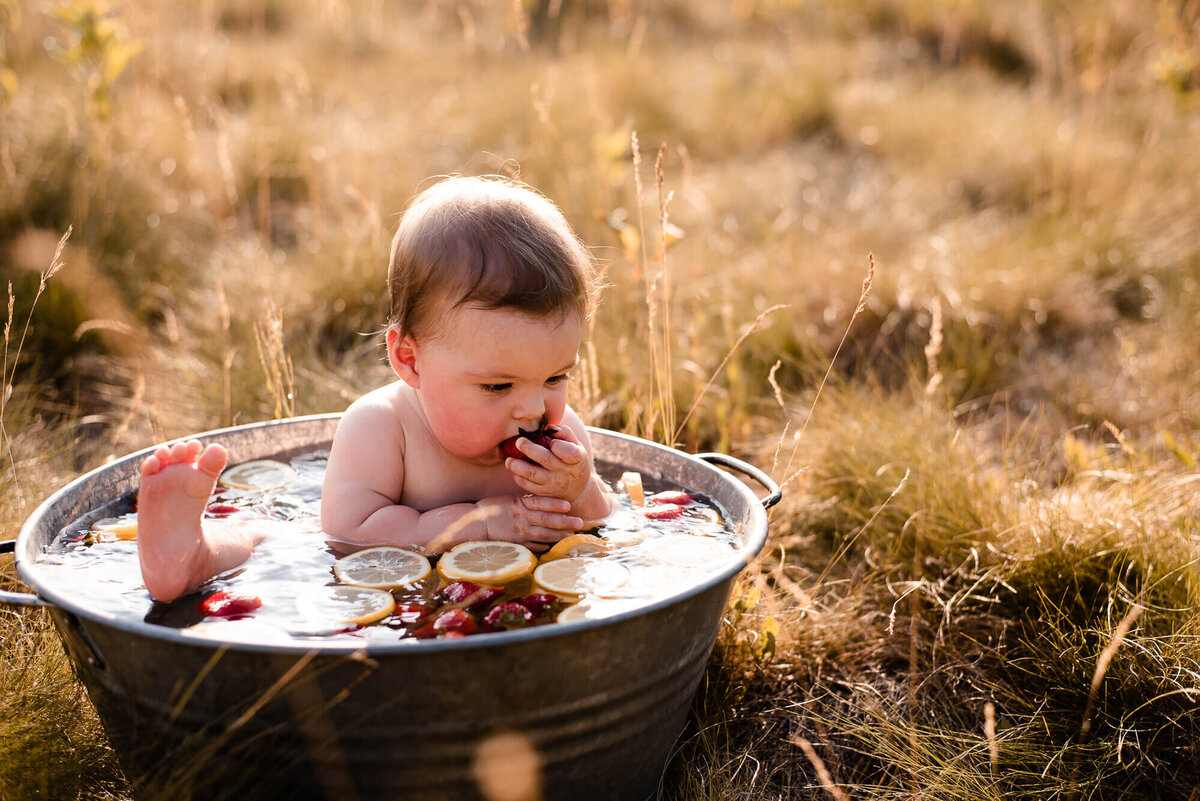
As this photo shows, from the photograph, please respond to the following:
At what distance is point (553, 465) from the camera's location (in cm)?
235

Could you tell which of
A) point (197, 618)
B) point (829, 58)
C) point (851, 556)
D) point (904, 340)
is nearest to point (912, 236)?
point (904, 340)

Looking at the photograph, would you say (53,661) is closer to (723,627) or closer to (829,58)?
(723,627)

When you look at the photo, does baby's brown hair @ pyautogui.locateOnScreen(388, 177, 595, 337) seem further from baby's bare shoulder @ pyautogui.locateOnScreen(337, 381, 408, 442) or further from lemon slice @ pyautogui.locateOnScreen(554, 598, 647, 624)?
lemon slice @ pyautogui.locateOnScreen(554, 598, 647, 624)

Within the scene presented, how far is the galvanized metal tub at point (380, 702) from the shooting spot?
1.60 meters

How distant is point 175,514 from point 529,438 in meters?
0.82

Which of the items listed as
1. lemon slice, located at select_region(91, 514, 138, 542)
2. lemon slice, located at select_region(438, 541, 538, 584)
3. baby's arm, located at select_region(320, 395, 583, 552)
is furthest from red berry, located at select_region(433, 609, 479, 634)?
lemon slice, located at select_region(91, 514, 138, 542)

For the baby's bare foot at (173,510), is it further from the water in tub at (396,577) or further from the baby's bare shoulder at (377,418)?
the baby's bare shoulder at (377,418)

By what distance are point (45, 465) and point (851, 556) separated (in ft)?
8.69

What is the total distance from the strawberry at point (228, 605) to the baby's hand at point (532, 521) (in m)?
0.60

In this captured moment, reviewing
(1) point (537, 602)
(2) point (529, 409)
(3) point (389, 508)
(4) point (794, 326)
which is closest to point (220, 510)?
(3) point (389, 508)

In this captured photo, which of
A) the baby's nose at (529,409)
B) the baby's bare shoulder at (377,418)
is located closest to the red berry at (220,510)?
the baby's bare shoulder at (377,418)

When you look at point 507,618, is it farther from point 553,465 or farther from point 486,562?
point 553,465

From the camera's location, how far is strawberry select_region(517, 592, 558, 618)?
6.93 ft

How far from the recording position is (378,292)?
448 centimetres
